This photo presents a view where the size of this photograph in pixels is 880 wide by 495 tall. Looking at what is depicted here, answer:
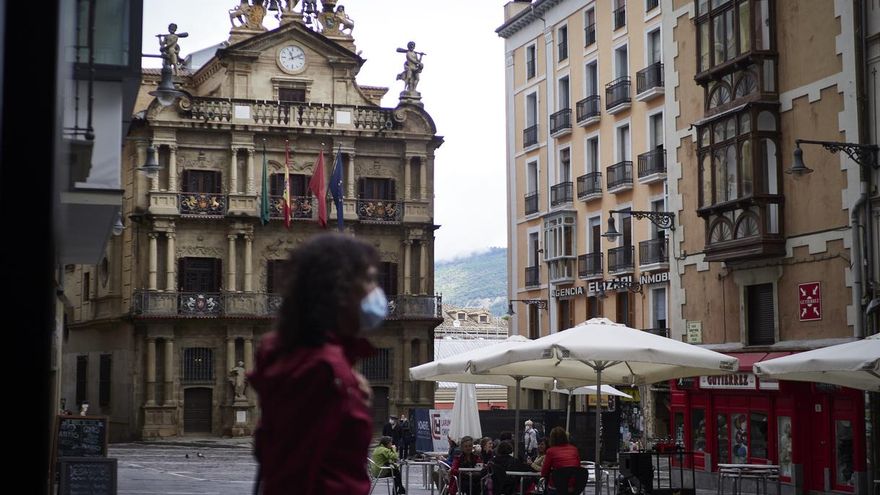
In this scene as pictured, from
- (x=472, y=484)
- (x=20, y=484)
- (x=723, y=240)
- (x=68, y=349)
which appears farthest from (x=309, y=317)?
(x=68, y=349)

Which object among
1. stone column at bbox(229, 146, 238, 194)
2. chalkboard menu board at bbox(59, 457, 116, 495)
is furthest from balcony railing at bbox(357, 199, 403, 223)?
chalkboard menu board at bbox(59, 457, 116, 495)

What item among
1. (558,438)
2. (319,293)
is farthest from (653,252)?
(319,293)

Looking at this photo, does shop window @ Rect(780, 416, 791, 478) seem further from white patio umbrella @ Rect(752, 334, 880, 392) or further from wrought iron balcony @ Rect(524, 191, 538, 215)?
wrought iron balcony @ Rect(524, 191, 538, 215)

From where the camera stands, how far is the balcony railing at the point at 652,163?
4506cm

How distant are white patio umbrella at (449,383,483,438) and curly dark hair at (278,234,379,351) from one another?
2478 centimetres

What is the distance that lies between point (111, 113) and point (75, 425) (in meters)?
6.59

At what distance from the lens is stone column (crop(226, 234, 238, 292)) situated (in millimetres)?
56500

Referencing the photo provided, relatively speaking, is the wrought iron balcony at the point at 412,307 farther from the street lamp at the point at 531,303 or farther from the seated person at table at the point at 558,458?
the seated person at table at the point at 558,458

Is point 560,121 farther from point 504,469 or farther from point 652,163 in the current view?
point 504,469

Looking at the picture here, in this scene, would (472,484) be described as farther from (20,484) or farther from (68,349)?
(68,349)

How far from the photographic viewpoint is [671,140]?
110ft

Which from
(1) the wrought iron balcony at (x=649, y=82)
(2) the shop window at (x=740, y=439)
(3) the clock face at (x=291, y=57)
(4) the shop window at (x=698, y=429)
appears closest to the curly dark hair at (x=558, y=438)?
(2) the shop window at (x=740, y=439)

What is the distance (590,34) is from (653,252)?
375 inches

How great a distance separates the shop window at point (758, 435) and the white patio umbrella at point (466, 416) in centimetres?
614
